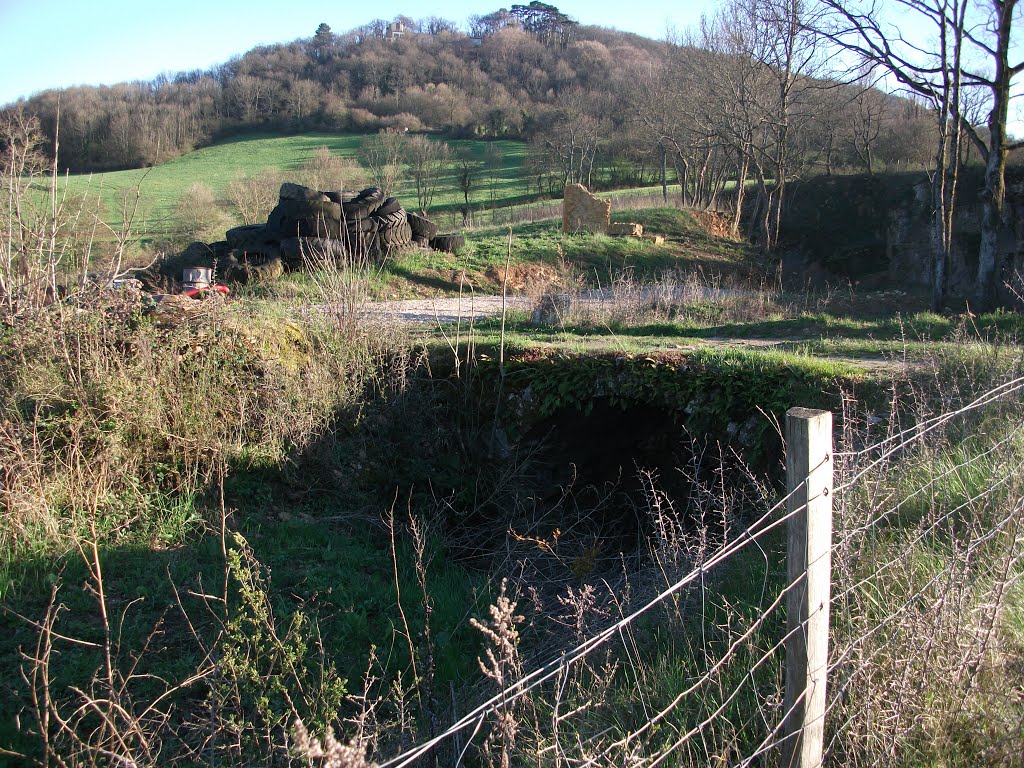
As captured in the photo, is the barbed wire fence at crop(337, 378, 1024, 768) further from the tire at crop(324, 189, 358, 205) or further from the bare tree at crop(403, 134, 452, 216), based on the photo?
the bare tree at crop(403, 134, 452, 216)

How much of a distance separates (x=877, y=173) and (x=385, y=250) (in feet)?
75.5

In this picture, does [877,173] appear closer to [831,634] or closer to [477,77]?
[831,634]

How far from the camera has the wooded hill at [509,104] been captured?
2373 centimetres

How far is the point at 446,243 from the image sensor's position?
1773cm

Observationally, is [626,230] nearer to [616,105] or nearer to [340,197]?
[340,197]

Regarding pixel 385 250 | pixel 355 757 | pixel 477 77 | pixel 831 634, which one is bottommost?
pixel 831 634

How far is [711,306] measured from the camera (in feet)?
38.5

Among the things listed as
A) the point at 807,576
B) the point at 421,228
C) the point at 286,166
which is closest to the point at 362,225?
the point at 421,228

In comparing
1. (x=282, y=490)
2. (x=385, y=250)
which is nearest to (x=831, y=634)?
(x=282, y=490)

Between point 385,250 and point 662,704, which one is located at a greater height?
point 385,250

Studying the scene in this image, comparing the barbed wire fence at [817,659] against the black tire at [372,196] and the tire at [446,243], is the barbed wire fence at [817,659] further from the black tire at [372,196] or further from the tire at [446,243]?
the tire at [446,243]

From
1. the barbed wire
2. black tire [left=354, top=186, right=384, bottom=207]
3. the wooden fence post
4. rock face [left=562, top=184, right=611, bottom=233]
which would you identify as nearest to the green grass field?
rock face [left=562, top=184, right=611, bottom=233]

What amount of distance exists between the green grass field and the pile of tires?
20246mm

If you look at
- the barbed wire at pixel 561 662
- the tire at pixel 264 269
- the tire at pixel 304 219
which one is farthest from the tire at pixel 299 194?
the barbed wire at pixel 561 662
